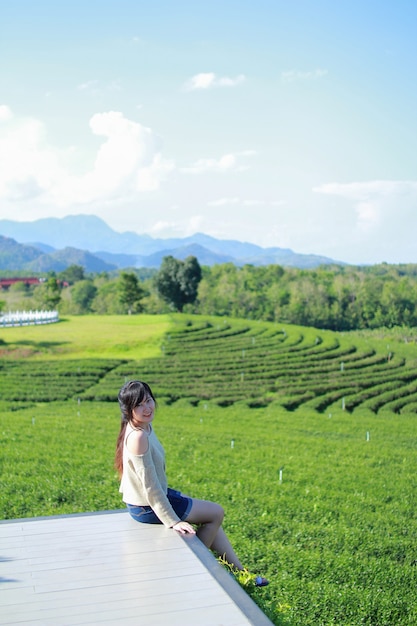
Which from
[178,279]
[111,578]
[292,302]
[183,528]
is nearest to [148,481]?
[183,528]

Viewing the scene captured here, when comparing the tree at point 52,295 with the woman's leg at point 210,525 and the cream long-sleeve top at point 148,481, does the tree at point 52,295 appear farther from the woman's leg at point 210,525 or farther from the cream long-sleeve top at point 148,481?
the woman's leg at point 210,525

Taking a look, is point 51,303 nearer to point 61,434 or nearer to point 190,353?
point 190,353

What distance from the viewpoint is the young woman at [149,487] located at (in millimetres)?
5926

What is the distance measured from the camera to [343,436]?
68.0 feet

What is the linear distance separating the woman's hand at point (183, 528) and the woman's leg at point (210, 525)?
0.21 metres

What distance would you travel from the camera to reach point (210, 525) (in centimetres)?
611

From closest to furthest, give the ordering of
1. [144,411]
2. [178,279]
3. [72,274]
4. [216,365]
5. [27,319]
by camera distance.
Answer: [144,411] → [216,365] → [27,319] → [178,279] → [72,274]

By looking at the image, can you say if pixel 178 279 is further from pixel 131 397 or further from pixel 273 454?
pixel 131 397

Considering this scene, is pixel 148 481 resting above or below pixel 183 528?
above

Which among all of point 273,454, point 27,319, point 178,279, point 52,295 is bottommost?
point 273,454

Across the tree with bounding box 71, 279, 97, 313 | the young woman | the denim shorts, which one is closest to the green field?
the young woman

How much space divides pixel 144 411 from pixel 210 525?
1.24 meters

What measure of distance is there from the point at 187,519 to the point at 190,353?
37776 mm

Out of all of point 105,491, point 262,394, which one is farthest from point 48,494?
point 262,394
